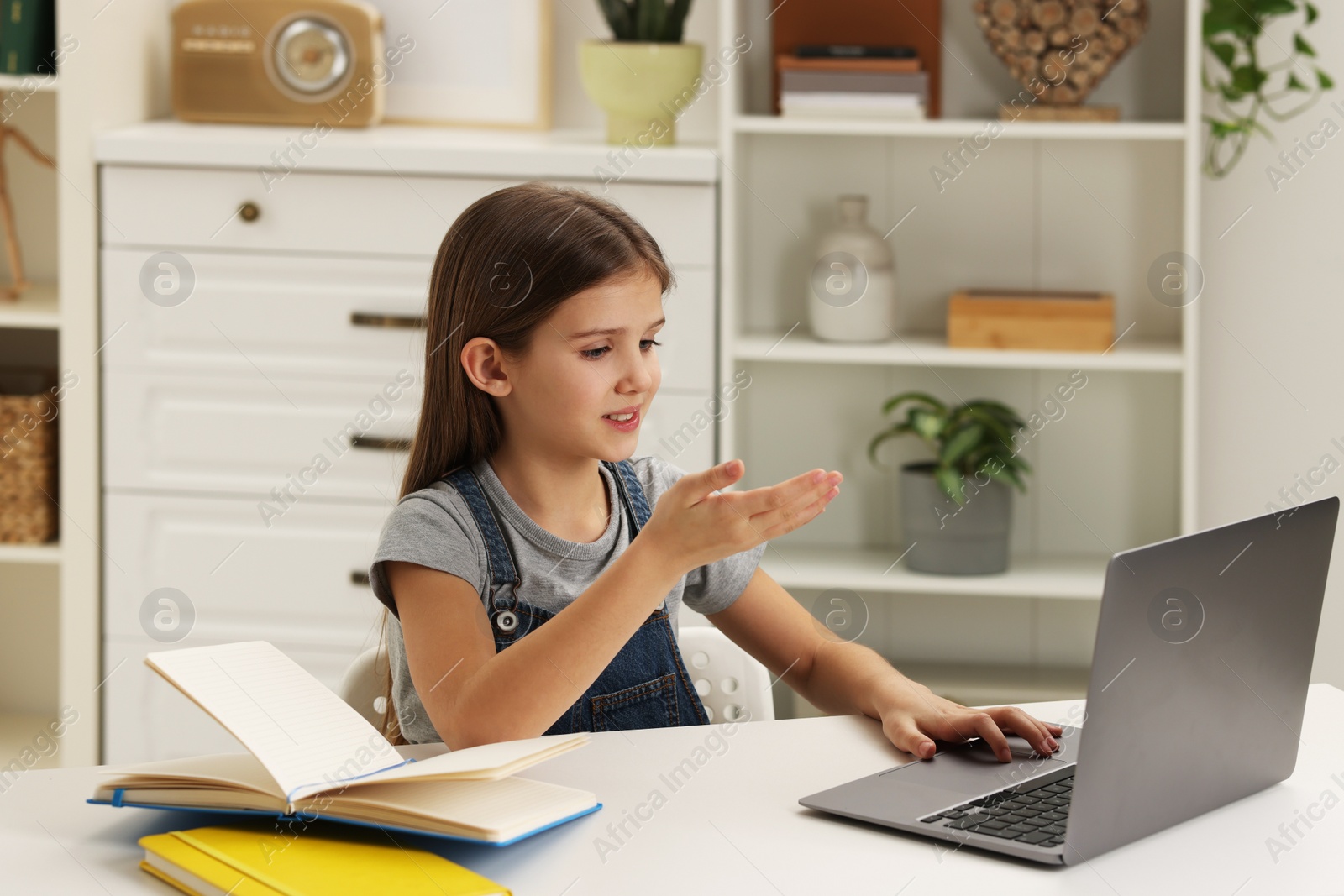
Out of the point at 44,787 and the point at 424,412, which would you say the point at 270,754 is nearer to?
the point at 44,787

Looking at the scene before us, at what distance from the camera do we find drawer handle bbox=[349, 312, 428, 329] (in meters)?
2.17

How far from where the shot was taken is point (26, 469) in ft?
7.45

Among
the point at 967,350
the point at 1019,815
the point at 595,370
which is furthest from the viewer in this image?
the point at 967,350

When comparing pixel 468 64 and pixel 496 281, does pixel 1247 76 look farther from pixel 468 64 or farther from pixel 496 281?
pixel 496 281

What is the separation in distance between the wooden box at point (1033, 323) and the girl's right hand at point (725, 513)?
1333 millimetres

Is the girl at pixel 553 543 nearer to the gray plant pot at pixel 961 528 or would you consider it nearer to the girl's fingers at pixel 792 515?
the girl's fingers at pixel 792 515

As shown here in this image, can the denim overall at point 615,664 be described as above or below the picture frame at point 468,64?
below

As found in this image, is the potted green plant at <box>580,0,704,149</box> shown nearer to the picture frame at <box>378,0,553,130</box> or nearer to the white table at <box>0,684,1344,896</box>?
the picture frame at <box>378,0,553,130</box>

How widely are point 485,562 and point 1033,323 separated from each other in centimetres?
127

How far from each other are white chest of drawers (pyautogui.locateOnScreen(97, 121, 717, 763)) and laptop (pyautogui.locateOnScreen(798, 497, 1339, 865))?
4.07ft

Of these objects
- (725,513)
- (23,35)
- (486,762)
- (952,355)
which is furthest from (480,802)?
(23,35)

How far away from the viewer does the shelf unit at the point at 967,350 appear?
2.35 m

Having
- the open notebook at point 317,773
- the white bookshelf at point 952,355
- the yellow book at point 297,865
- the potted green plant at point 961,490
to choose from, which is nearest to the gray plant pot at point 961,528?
the potted green plant at point 961,490

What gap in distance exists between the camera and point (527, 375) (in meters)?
1.23
